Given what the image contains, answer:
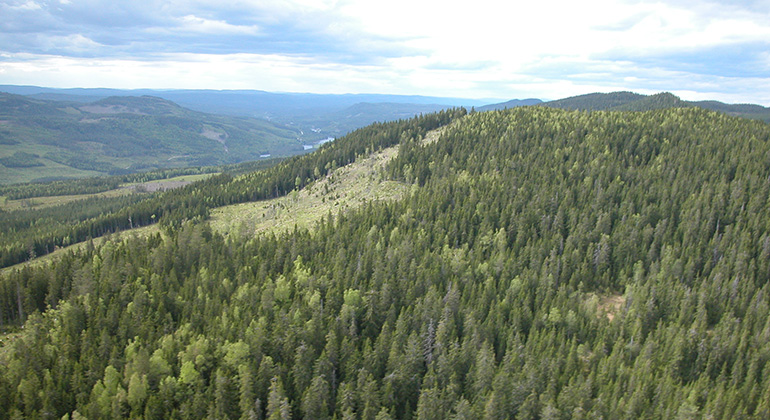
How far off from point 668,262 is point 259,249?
99.5 meters

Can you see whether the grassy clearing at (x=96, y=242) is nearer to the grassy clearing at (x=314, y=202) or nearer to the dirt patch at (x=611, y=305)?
the grassy clearing at (x=314, y=202)

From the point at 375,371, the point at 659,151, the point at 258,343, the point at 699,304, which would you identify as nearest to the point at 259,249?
the point at 258,343

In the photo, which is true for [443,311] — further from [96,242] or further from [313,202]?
[96,242]

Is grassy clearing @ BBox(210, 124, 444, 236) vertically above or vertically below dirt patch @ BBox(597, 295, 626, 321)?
above

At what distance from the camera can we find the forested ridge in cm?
6288

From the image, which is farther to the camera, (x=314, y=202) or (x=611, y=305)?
(x=314, y=202)

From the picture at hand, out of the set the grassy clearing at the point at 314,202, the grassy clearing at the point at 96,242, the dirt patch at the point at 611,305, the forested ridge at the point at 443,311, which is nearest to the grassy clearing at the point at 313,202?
the grassy clearing at the point at 314,202

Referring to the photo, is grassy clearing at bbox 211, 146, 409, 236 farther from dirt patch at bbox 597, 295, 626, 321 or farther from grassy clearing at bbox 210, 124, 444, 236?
dirt patch at bbox 597, 295, 626, 321

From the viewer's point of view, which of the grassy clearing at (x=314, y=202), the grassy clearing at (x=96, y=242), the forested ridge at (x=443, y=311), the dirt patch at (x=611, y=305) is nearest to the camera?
the forested ridge at (x=443, y=311)

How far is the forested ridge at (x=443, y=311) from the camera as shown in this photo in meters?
62.9

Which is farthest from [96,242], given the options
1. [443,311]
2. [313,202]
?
[443,311]

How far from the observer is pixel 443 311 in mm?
83562

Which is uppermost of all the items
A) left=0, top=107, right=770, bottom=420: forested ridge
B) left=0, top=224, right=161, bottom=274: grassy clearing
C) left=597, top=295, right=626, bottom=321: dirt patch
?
left=0, top=107, right=770, bottom=420: forested ridge

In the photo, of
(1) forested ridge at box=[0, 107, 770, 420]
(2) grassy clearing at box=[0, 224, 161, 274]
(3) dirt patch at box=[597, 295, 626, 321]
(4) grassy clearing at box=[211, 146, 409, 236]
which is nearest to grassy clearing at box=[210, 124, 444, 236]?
(4) grassy clearing at box=[211, 146, 409, 236]
